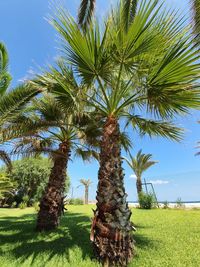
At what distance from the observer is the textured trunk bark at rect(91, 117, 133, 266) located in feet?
16.7

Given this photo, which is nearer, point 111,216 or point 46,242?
point 111,216

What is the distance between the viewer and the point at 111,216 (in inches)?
206

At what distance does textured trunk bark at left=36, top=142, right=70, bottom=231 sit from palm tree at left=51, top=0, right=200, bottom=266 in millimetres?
3402

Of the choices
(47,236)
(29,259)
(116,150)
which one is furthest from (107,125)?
(47,236)

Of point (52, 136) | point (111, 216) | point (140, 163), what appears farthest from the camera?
point (140, 163)

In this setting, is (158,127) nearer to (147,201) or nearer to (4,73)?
(4,73)

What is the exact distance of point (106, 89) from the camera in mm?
6477

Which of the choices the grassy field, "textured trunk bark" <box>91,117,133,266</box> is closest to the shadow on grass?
the grassy field

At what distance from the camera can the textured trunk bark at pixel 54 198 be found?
8.30 meters

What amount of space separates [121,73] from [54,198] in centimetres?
476

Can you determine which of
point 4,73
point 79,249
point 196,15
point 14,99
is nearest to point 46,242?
point 79,249

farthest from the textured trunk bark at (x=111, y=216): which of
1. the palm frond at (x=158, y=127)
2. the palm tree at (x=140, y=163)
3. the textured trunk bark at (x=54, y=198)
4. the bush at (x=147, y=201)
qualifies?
the palm tree at (x=140, y=163)

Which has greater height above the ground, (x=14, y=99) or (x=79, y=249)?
(x=14, y=99)

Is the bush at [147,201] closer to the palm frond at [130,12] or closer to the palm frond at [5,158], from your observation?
the palm frond at [5,158]
